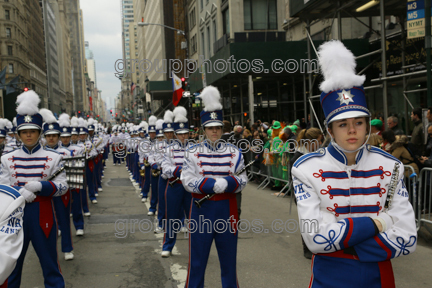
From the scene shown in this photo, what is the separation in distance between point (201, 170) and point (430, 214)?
4.85m

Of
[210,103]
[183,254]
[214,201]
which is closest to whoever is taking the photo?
[214,201]

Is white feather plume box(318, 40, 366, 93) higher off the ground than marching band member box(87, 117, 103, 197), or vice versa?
white feather plume box(318, 40, 366, 93)

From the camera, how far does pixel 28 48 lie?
8612cm

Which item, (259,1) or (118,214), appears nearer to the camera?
(118,214)

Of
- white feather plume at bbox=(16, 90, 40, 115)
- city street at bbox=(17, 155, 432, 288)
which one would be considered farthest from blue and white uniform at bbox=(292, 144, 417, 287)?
white feather plume at bbox=(16, 90, 40, 115)

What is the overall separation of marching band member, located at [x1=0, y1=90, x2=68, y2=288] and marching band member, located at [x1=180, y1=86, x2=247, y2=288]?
5.26ft

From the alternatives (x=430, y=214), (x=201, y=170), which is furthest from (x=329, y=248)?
(x=430, y=214)

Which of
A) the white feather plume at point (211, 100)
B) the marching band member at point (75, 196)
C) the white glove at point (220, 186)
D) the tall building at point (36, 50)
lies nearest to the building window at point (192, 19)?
the marching band member at point (75, 196)

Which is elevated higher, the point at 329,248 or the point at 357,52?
the point at 357,52

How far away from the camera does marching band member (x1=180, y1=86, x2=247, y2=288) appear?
467 cm

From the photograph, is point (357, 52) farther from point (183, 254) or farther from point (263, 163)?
point (183, 254)

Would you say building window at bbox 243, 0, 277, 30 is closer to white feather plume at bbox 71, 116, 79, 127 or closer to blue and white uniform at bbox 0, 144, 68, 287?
white feather plume at bbox 71, 116, 79, 127

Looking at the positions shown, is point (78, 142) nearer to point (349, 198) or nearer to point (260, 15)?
point (349, 198)

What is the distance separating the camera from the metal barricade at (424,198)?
23.7 feet
